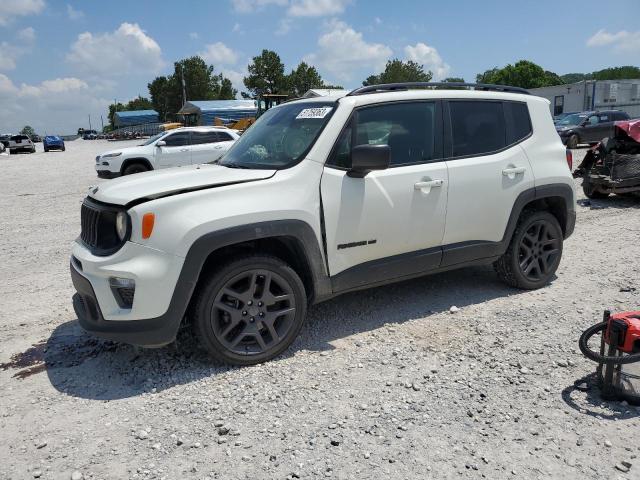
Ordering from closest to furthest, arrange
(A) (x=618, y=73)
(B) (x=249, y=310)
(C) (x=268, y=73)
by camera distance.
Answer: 1. (B) (x=249, y=310)
2. (C) (x=268, y=73)
3. (A) (x=618, y=73)

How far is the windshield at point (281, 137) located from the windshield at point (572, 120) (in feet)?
65.9

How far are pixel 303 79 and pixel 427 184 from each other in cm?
8225

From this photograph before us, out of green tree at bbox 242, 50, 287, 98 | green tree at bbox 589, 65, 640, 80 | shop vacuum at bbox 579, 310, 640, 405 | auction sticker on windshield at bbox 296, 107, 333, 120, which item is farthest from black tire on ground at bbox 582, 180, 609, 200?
green tree at bbox 589, 65, 640, 80

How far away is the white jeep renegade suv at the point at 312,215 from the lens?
10.6 feet

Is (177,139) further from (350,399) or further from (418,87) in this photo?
(350,399)

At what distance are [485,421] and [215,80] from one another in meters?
95.1

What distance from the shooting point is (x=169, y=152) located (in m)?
14.6

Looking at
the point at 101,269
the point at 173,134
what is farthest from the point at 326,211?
the point at 173,134

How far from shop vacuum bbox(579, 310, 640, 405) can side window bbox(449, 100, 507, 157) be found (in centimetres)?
187

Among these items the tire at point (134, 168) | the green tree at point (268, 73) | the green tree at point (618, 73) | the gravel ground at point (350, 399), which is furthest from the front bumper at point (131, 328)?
the green tree at point (618, 73)

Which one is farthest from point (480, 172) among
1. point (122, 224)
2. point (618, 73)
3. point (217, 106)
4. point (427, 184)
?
point (618, 73)

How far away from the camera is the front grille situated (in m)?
3.31

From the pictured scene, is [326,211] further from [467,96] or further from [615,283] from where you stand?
[615,283]

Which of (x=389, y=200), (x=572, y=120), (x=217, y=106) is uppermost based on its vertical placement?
(x=217, y=106)
